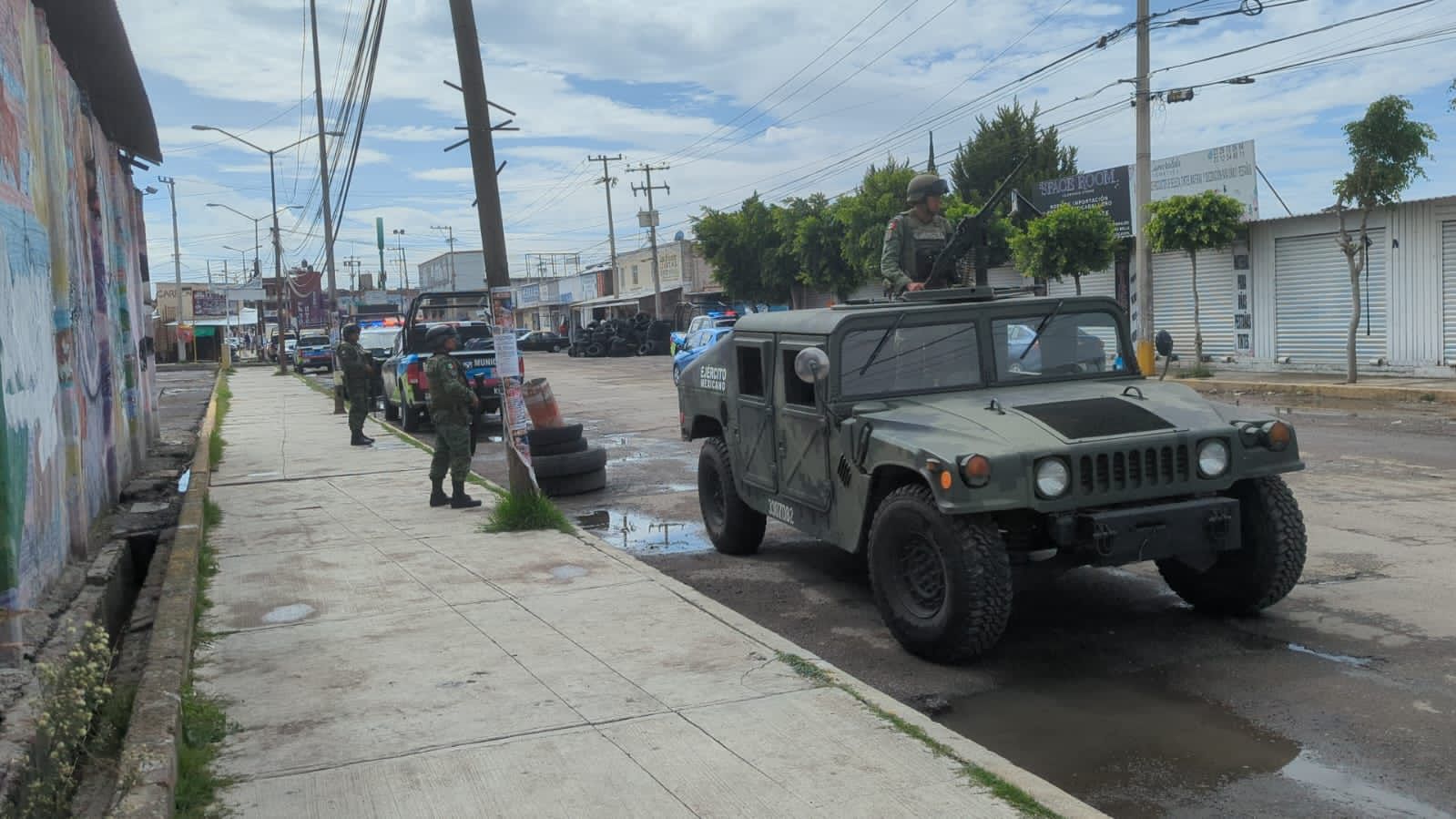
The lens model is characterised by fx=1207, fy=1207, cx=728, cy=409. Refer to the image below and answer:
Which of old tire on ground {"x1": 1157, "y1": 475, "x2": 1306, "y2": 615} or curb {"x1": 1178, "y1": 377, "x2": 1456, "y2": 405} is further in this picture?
curb {"x1": 1178, "y1": 377, "x2": 1456, "y2": 405}

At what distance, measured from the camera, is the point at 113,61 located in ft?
36.8

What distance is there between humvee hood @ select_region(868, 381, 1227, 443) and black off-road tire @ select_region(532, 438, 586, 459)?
20.5 feet

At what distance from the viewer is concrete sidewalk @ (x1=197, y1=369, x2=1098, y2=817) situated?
4.12 m

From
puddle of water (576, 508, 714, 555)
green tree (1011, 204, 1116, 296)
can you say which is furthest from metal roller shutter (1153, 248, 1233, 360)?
puddle of water (576, 508, 714, 555)

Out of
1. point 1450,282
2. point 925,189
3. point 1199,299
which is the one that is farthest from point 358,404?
point 1199,299

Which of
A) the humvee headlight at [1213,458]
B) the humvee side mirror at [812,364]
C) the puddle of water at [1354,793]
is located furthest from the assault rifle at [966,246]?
the puddle of water at [1354,793]

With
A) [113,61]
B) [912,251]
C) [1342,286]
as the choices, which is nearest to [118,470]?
[113,61]

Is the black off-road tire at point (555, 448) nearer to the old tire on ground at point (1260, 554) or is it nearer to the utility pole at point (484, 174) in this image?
the utility pole at point (484, 174)

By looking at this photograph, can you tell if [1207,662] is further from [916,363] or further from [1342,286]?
[1342,286]

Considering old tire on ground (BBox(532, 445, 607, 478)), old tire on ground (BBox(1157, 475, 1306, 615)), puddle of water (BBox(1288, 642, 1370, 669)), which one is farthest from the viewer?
old tire on ground (BBox(532, 445, 607, 478))

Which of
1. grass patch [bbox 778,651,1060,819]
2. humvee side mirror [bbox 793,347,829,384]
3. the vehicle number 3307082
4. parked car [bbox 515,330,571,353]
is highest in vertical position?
parked car [bbox 515,330,571,353]

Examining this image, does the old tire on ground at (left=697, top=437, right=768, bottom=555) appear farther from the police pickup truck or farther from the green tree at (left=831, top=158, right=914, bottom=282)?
the green tree at (left=831, top=158, right=914, bottom=282)

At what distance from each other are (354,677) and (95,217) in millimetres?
7936

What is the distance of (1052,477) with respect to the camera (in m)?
5.32
